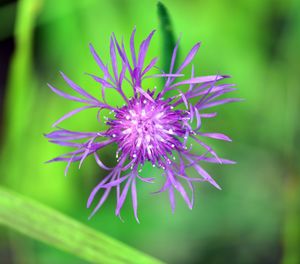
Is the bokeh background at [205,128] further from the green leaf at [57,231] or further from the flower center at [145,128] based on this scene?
the flower center at [145,128]

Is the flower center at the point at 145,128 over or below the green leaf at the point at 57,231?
over

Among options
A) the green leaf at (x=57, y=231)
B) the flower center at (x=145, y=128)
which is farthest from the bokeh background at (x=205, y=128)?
the flower center at (x=145, y=128)

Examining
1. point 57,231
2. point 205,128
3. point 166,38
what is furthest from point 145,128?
point 205,128

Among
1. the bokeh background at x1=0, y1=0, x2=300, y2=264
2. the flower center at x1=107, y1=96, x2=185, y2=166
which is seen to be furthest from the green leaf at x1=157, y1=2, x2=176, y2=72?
the bokeh background at x1=0, y1=0, x2=300, y2=264

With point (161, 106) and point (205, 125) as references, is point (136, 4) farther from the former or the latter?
point (161, 106)

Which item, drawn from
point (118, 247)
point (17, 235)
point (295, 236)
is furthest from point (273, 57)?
point (17, 235)
